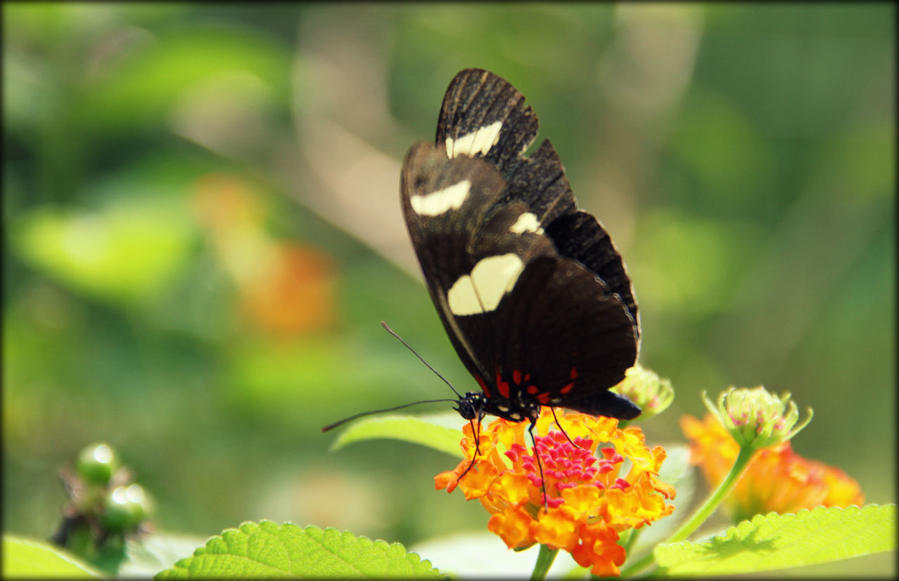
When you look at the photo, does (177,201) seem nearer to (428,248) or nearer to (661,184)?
(428,248)

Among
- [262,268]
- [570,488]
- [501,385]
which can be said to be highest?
[262,268]

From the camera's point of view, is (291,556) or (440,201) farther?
(440,201)

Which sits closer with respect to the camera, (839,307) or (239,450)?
(239,450)

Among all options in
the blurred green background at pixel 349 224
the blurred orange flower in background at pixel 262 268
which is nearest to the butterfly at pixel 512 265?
the blurred green background at pixel 349 224

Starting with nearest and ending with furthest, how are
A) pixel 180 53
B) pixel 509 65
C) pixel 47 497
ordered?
pixel 47 497 → pixel 180 53 → pixel 509 65

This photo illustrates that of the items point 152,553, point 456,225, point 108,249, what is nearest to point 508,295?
point 456,225

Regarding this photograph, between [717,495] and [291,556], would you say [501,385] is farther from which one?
[291,556]

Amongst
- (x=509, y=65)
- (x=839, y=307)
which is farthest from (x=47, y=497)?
(x=839, y=307)
